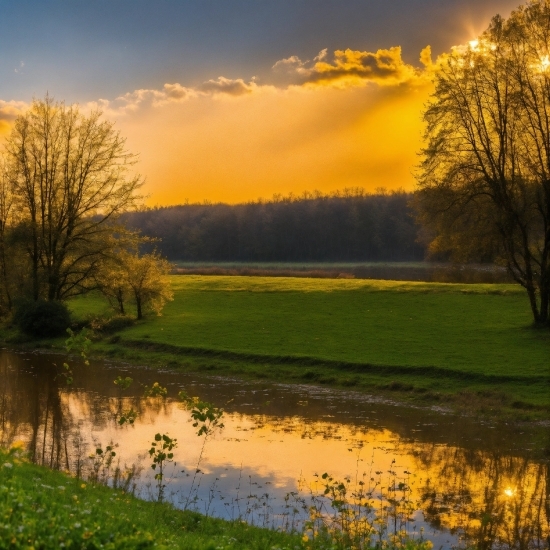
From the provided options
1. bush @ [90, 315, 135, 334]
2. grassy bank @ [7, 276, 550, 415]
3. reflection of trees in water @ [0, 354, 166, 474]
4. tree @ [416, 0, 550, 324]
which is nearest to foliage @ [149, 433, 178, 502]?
Answer: reflection of trees in water @ [0, 354, 166, 474]

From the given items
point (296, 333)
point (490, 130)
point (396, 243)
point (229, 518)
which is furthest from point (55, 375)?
point (396, 243)

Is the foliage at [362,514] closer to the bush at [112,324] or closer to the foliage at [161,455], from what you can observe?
the foliage at [161,455]

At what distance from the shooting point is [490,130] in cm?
3572

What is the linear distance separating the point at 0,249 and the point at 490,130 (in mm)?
34720

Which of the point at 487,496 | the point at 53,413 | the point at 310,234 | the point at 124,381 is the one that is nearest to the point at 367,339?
the point at 53,413

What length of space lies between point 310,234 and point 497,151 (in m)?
125

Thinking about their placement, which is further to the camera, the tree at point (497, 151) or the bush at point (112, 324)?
the bush at point (112, 324)

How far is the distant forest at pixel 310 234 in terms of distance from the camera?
153 m

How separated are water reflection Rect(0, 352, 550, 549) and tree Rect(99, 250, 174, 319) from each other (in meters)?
16.8

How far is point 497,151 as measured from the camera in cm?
3553

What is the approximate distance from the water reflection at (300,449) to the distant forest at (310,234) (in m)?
124

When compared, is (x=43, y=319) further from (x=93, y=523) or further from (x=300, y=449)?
(x=93, y=523)

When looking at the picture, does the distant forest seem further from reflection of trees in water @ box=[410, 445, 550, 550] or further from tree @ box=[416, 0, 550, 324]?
reflection of trees in water @ box=[410, 445, 550, 550]

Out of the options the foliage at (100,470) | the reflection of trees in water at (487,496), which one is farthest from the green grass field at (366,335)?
the foliage at (100,470)
